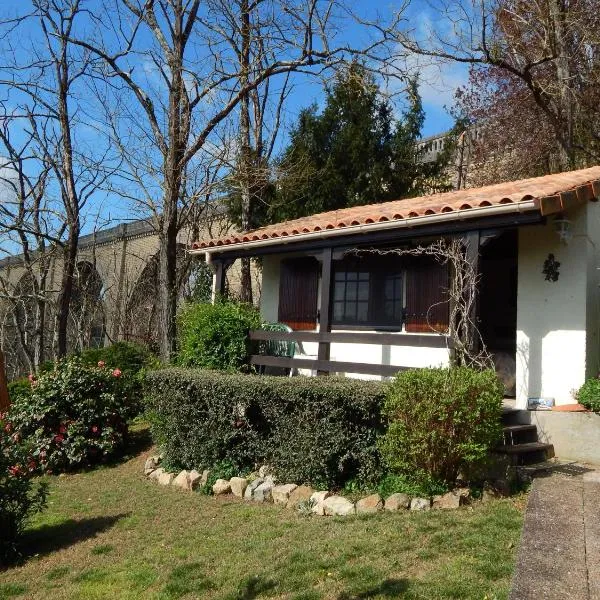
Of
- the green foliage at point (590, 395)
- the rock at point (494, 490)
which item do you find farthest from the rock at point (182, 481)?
the green foliage at point (590, 395)

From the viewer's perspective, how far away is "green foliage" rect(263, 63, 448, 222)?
15438 mm

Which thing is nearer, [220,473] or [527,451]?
[527,451]

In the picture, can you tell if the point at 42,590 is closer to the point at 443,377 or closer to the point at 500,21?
the point at 443,377

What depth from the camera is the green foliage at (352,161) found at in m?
15.4

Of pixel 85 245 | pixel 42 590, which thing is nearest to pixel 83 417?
pixel 42 590

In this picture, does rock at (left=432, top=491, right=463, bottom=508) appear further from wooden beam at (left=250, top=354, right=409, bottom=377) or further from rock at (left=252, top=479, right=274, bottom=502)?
wooden beam at (left=250, top=354, right=409, bottom=377)

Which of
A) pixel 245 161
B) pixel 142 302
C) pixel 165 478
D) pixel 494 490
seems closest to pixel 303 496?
pixel 494 490

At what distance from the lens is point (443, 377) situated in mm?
5641

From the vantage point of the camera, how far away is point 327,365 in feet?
27.7

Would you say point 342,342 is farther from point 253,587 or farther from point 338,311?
point 253,587

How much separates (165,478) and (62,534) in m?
1.52

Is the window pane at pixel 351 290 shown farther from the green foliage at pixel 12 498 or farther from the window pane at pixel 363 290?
the green foliage at pixel 12 498

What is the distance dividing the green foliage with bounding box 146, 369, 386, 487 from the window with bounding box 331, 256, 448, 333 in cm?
262

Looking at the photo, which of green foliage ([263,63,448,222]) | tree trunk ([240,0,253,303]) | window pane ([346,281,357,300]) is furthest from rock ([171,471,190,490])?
green foliage ([263,63,448,222])
